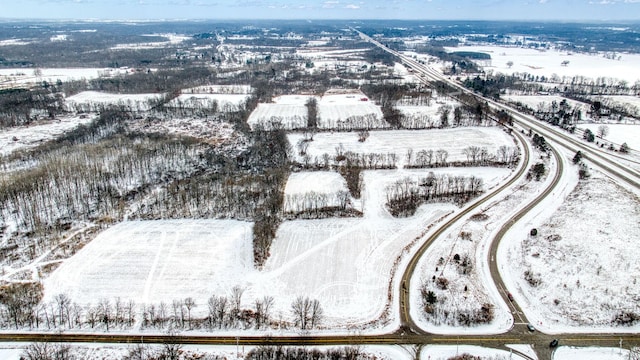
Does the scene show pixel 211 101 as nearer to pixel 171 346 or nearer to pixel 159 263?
pixel 159 263

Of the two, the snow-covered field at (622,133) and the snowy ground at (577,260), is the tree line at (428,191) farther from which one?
the snow-covered field at (622,133)

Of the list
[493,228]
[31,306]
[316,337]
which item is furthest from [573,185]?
[31,306]

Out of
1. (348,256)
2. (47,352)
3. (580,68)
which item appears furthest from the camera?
(580,68)

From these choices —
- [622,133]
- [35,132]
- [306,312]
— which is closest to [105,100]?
[35,132]

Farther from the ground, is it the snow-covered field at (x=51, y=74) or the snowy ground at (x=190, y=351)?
the snow-covered field at (x=51, y=74)

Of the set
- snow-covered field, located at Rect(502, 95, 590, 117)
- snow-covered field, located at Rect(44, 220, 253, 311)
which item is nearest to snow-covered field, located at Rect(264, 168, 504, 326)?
snow-covered field, located at Rect(44, 220, 253, 311)

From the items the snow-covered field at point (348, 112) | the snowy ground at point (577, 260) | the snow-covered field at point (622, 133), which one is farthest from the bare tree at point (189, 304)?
the snow-covered field at point (622, 133)

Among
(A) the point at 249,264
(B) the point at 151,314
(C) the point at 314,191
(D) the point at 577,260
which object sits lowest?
(B) the point at 151,314
